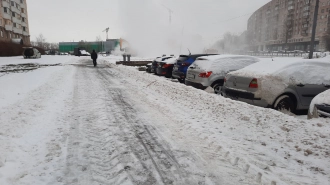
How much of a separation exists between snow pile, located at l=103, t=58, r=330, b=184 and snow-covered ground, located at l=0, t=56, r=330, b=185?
0.01m

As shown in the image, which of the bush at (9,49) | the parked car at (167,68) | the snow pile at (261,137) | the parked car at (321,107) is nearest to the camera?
the snow pile at (261,137)

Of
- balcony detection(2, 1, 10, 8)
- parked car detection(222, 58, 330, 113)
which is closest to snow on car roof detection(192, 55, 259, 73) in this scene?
parked car detection(222, 58, 330, 113)

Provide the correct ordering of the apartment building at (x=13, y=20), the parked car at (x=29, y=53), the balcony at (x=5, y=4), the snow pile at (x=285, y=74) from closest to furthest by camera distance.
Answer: the snow pile at (x=285, y=74)
the parked car at (x=29, y=53)
the apartment building at (x=13, y=20)
the balcony at (x=5, y=4)

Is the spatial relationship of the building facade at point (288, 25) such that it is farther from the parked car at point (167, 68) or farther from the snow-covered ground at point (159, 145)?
the snow-covered ground at point (159, 145)

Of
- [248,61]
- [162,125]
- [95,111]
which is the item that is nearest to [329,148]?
[162,125]

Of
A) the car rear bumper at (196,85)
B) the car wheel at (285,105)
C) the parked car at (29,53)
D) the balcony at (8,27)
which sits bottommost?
the car wheel at (285,105)

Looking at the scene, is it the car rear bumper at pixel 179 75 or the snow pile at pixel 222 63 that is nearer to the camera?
the snow pile at pixel 222 63

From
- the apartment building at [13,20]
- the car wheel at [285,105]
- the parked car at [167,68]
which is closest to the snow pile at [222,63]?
the car wheel at [285,105]

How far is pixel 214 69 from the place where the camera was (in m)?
8.08

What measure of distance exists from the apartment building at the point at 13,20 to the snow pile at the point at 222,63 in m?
54.9

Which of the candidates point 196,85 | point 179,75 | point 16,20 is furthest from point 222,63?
point 16,20

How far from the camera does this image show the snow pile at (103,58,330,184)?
2.77m

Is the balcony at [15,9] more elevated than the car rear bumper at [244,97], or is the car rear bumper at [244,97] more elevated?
the balcony at [15,9]

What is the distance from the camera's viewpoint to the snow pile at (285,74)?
5.51 meters
